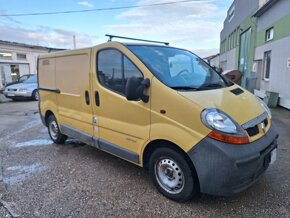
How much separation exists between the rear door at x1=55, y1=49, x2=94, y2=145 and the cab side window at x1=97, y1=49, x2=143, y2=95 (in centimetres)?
33

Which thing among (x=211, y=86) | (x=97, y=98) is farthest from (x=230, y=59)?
(x=97, y=98)

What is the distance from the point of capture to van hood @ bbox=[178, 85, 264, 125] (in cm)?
259

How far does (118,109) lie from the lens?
3328 mm

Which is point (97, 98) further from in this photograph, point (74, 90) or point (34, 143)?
point (34, 143)

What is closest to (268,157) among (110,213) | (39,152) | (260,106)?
(260,106)

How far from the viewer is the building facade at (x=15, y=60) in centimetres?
1831

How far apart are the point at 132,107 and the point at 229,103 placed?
1.19 metres

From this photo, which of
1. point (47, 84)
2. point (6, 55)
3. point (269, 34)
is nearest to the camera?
point (47, 84)

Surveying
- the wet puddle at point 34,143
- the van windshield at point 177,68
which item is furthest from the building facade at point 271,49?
the wet puddle at point 34,143

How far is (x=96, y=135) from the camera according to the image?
3.87 meters

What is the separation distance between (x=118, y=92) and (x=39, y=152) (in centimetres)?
255

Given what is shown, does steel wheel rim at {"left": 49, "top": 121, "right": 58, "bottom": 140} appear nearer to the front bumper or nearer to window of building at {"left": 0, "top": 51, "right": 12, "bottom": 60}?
the front bumper

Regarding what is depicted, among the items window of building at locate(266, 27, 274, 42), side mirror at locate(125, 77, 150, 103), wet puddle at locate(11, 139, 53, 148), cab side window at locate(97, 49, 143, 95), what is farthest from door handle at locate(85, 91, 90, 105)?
window of building at locate(266, 27, 274, 42)

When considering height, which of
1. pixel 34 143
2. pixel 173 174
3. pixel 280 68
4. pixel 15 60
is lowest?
pixel 34 143
